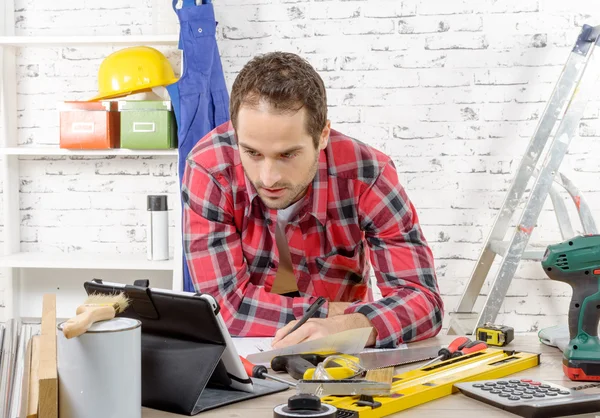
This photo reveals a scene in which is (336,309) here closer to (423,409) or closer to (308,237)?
(308,237)

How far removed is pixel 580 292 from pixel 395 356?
35 cm

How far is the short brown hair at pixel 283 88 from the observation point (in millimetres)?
1640

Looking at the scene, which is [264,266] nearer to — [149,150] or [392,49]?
[149,150]

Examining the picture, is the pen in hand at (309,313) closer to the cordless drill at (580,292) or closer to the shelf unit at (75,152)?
the cordless drill at (580,292)

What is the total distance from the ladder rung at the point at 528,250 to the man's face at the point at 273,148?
154cm

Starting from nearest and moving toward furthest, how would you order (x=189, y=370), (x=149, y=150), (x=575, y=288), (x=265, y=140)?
(x=189, y=370)
(x=575, y=288)
(x=265, y=140)
(x=149, y=150)

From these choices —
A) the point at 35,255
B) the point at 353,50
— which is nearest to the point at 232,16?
the point at 353,50

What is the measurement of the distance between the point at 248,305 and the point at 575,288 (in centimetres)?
78

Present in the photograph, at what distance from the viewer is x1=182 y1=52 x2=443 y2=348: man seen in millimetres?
1630

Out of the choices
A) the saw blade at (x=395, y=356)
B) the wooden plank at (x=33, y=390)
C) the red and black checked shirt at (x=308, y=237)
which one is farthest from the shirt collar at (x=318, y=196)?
the wooden plank at (x=33, y=390)

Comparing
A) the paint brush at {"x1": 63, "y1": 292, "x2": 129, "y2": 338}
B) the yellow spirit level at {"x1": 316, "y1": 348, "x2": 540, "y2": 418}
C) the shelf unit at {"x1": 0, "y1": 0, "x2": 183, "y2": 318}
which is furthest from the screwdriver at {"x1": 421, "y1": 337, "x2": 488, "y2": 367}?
the shelf unit at {"x1": 0, "y1": 0, "x2": 183, "y2": 318}

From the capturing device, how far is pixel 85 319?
3.00 ft

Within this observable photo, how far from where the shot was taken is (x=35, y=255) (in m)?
3.45

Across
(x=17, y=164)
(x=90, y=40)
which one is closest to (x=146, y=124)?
(x=90, y=40)
